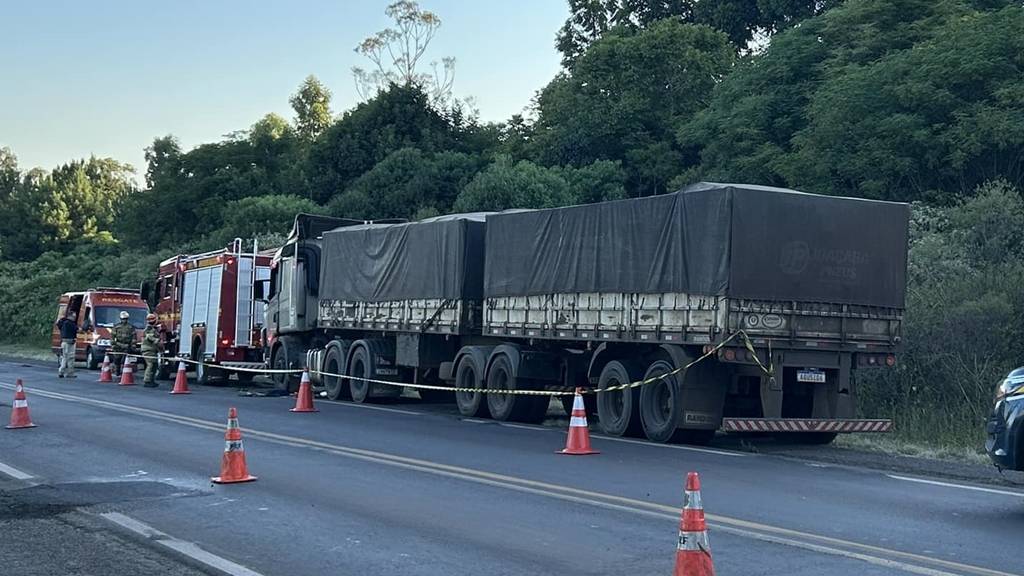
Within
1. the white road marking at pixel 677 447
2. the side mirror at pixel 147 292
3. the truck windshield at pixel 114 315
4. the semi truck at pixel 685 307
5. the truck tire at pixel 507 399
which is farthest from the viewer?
the truck windshield at pixel 114 315

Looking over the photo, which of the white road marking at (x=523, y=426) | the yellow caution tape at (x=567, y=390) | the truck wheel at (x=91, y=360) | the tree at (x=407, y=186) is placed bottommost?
the white road marking at (x=523, y=426)

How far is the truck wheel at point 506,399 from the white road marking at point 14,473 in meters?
7.80

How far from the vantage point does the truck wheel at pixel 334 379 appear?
24.3 metres

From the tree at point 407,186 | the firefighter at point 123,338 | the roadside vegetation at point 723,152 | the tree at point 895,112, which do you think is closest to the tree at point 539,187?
the roadside vegetation at point 723,152

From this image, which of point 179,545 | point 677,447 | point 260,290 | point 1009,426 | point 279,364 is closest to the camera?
point 179,545

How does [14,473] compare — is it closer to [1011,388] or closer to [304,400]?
[304,400]

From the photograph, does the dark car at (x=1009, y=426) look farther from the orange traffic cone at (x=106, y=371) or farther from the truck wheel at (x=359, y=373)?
the orange traffic cone at (x=106, y=371)

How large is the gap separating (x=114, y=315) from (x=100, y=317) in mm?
474

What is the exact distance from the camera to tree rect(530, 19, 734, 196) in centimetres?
4747

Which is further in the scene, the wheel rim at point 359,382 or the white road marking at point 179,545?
the wheel rim at point 359,382

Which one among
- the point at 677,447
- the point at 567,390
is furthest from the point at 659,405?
the point at 567,390

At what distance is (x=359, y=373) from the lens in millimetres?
23781

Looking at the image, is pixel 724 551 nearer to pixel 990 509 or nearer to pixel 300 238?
pixel 990 509

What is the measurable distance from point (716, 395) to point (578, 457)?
2532mm
